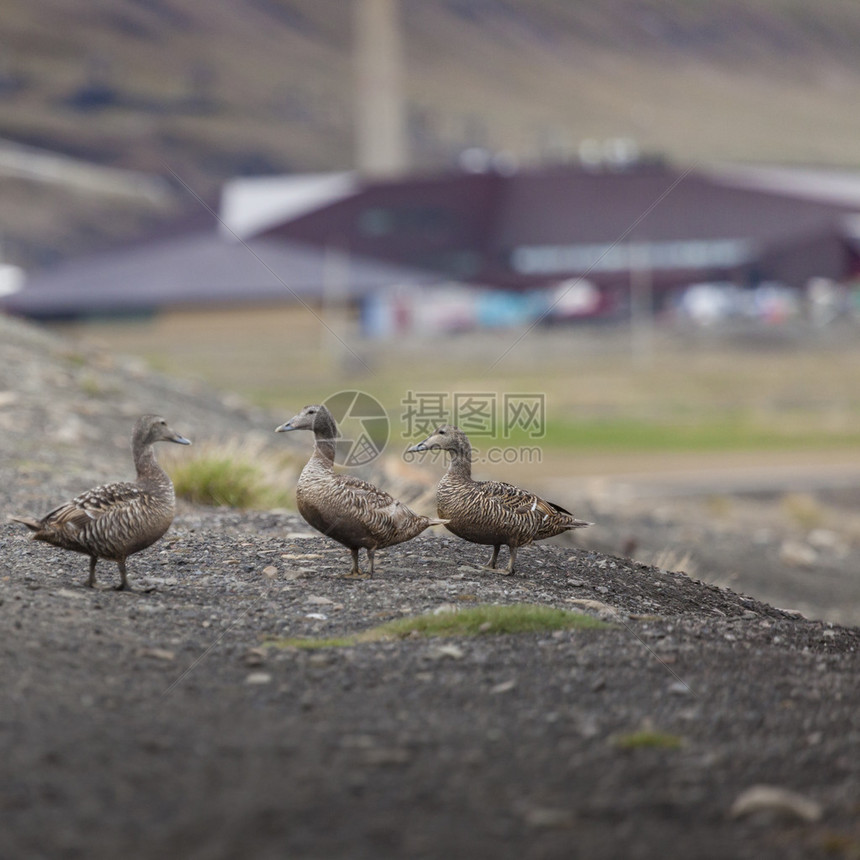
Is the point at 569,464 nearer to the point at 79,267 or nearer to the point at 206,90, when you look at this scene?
the point at 79,267

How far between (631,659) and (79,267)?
78.3 meters

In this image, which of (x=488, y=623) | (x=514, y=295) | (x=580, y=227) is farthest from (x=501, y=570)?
(x=580, y=227)

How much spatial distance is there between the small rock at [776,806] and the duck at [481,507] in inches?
162

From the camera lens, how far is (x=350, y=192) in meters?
89.6

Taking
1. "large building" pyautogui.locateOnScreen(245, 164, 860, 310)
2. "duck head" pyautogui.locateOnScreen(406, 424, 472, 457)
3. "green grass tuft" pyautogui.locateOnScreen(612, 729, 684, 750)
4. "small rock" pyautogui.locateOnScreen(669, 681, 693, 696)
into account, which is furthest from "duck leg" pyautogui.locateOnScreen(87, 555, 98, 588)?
"large building" pyautogui.locateOnScreen(245, 164, 860, 310)

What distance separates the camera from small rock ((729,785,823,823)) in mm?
5031

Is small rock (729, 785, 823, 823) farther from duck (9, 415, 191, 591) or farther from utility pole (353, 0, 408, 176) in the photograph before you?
utility pole (353, 0, 408, 176)

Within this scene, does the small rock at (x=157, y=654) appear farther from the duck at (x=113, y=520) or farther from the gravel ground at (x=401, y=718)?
the duck at (x=113, y=520)

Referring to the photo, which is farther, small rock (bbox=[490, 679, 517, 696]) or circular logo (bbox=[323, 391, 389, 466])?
circular logo (bbox=[323, 391, 389, 466])

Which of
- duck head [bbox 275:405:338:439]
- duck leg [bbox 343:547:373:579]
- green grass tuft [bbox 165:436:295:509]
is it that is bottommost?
duck leg [bbox 343:547:373:579]

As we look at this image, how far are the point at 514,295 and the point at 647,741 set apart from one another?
268ft

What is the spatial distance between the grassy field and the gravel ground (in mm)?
22478

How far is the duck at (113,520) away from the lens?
8.20 metres

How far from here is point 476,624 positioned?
7.78 metres
